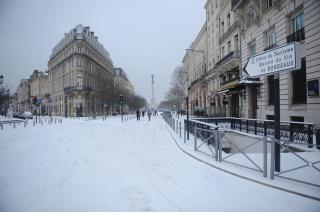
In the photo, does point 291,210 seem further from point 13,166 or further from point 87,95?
point 87,95

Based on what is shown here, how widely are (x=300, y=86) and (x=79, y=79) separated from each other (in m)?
53.3

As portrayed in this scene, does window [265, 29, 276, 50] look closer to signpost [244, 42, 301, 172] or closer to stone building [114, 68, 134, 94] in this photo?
signpost [244, 42, 301, 172]

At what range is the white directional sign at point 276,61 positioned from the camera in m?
5.79

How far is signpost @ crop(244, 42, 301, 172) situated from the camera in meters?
5.82

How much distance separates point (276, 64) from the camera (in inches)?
248

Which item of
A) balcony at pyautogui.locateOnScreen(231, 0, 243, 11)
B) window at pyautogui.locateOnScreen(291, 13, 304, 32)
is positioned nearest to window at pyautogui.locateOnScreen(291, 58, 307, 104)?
window at pyautogui.locateOnScreen(291, 13, 304, 32)

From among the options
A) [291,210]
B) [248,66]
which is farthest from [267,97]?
[291,210]

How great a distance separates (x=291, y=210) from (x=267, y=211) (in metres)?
0.43

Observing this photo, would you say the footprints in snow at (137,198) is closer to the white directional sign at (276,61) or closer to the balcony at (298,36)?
the white directional sign at (276,61)

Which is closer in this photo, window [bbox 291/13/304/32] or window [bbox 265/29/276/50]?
window [bbox 291/13/304/32]

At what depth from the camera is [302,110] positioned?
1531 cm

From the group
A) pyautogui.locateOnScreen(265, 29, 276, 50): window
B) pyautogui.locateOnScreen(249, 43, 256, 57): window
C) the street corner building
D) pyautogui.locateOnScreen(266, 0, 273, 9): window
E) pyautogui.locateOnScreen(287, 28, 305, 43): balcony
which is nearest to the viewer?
pyautogui.locateOnScreen(287, 28, 305, 43): balcony

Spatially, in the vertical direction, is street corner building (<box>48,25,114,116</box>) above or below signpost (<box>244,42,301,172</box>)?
above

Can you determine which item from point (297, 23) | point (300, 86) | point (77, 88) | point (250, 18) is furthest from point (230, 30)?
point (77, 88)
